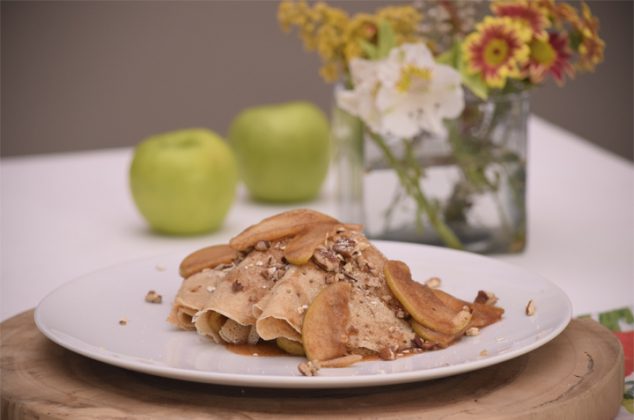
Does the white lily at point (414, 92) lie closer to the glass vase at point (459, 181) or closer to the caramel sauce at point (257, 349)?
the glass vase at point (459, 181)

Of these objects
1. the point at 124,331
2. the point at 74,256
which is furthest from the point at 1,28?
the point at 124,331

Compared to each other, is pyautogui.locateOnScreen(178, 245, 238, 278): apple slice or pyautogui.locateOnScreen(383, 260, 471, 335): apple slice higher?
pyautogui.locateOnScreen(383, 260, 471, 335): apple slice

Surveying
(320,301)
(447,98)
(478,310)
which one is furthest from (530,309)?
(447,98)

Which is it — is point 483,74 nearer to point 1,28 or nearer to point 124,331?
point 124,331

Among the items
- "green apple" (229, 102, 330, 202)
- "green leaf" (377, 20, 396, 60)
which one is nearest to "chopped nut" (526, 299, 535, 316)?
"green leaf" (377, 20, 396, 60)

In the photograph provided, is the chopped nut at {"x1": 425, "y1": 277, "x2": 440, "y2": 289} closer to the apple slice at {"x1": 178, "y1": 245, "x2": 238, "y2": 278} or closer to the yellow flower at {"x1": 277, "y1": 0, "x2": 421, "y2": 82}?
the apple slice at {"x1": 178, "y1": 245, "x2": 238, "y2": 278}

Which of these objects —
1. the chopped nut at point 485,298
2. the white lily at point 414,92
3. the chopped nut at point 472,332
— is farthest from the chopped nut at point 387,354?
the white lily at point 414,92
